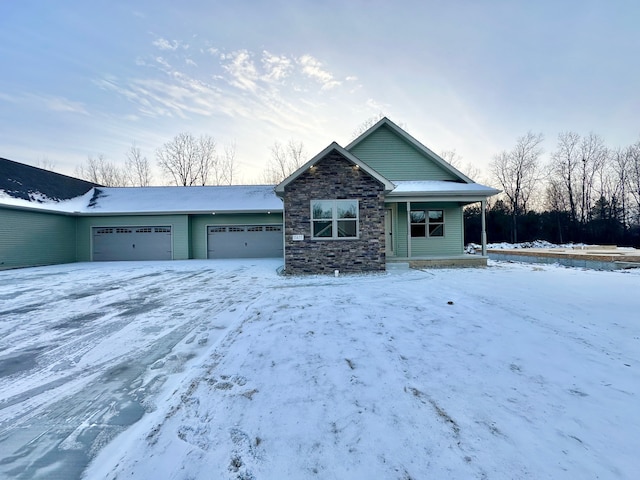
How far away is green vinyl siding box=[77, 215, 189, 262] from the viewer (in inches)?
645

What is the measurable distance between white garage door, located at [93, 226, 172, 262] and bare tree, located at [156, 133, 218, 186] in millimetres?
14516

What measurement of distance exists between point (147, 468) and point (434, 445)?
1.90 m

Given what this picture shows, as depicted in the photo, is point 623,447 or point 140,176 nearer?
point 623,447

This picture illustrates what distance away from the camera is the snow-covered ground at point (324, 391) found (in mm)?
1798

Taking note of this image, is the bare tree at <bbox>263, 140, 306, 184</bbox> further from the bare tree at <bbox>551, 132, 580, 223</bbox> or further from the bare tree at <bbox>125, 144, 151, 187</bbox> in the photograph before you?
the bare tree at <bbox>551, 132, 580, 223</bbox>

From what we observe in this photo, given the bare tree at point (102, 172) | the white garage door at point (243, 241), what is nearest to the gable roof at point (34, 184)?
the white garage door at point (243, 241)

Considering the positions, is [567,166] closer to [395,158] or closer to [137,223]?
[395,158]

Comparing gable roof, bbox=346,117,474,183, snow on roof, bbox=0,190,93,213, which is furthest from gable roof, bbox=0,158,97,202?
gable roof, bbox=346,117,474,183

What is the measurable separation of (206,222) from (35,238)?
8.19m

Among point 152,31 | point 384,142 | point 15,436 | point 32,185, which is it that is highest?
point 152,31

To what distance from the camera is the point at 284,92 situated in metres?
14.3

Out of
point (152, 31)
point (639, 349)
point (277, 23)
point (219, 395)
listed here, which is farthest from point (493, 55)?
point (219, 395)

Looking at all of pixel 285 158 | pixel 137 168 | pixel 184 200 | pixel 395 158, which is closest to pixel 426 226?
pixel 395 158

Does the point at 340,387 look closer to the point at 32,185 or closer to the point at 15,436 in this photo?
Answer: the point at 15,436
